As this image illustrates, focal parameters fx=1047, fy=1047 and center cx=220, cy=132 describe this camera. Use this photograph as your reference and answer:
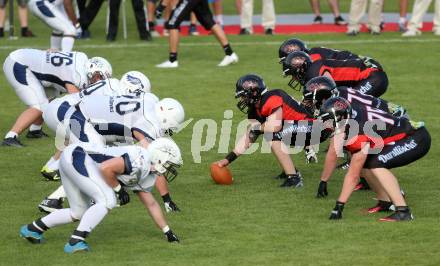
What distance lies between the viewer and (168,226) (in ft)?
28.7

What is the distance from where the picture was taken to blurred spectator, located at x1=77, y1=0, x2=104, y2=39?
60.4 feet

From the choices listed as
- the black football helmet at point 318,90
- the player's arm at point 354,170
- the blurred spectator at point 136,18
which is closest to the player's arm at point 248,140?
the black football helmet at point 318,90

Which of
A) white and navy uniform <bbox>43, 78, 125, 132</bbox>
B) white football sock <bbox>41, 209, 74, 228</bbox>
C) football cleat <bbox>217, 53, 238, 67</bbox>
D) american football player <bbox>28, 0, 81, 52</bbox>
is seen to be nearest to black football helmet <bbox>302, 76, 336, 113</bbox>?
white and navy uniform <bbox>43, 78, 125, 132</bbox>

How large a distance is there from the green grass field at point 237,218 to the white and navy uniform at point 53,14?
1.35 m

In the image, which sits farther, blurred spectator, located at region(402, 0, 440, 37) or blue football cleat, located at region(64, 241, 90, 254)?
blurred spectator, located at region(402, 0, 440, 37)

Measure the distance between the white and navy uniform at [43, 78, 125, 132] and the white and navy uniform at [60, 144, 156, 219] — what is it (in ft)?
5.26

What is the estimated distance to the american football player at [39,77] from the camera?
11.5 meters

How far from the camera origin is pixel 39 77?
1188cm

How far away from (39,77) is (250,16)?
757 cm

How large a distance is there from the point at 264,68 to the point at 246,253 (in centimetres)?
829

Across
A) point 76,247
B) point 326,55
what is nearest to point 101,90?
point 76,247

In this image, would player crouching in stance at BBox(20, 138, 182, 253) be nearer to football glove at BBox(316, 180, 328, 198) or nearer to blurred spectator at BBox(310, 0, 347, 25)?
football glove at BBox(316, 180, 328, 198)

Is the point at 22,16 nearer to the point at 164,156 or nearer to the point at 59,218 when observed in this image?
the point at 59,218

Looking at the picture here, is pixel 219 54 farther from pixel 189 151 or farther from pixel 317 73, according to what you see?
pixel 317 73
